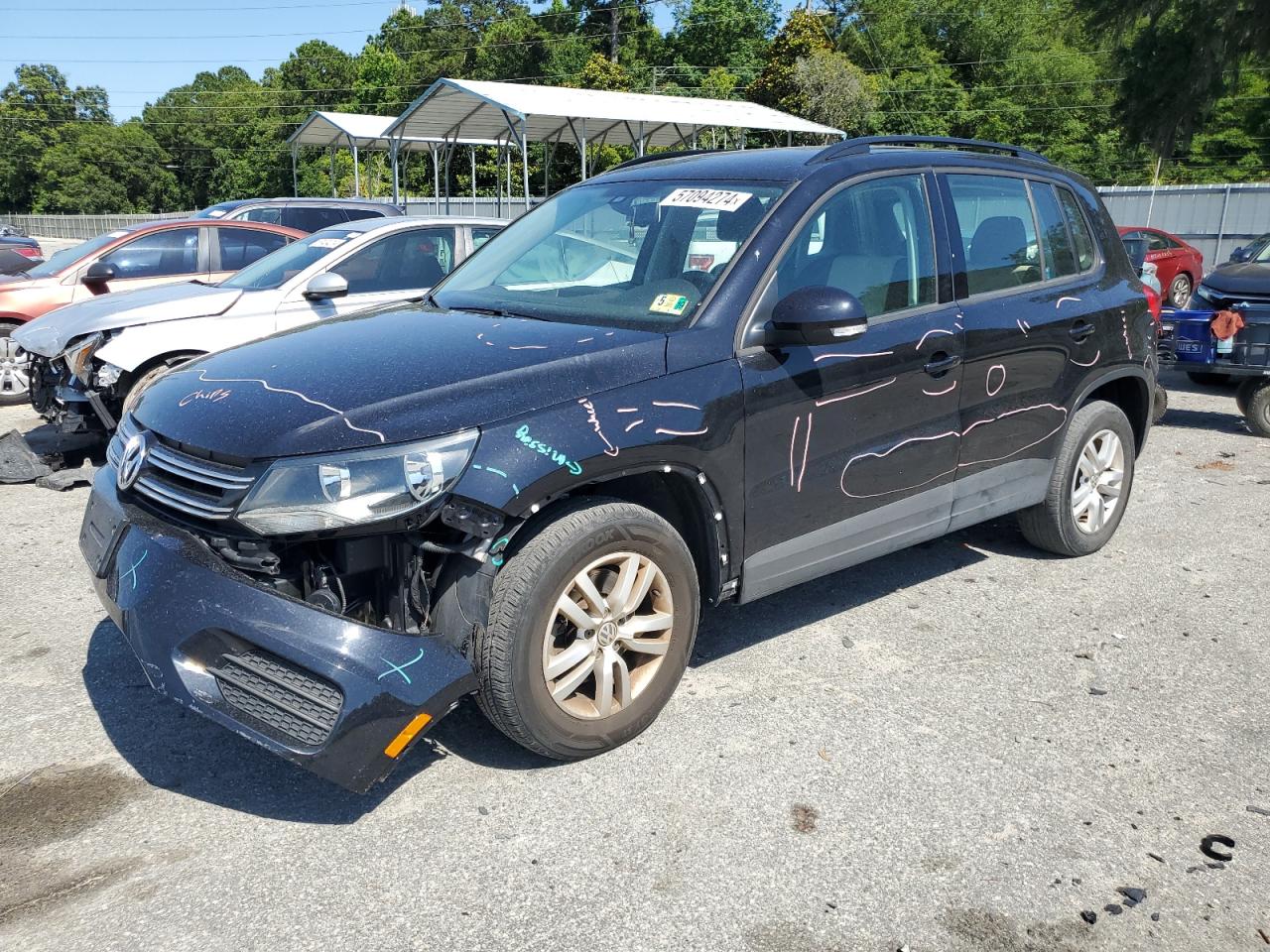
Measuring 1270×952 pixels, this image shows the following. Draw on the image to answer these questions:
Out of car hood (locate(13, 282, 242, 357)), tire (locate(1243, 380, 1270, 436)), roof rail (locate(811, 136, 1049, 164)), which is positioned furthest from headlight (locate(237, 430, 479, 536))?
tire (locate(1243, 380, 1270, 436))

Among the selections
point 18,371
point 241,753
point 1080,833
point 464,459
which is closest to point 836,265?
point 464,459

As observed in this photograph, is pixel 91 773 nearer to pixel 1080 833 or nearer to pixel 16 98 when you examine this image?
pixel 1080 833

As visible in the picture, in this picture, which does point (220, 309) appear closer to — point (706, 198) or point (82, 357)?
point (82, 357)

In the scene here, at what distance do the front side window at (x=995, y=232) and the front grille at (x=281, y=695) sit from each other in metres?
3.04

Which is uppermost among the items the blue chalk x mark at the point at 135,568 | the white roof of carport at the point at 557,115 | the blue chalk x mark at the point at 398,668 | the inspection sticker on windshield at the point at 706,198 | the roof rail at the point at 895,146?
the white roof of carport at the point at 557,115

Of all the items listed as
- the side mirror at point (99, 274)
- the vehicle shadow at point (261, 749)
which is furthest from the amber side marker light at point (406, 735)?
the side mirror at point (99, 274)

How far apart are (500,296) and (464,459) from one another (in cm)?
142

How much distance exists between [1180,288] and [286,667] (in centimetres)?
2033

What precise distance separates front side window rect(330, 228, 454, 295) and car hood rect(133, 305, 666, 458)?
3917 mm

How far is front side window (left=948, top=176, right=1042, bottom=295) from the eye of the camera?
4.39 m

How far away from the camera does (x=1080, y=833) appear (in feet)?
9.98

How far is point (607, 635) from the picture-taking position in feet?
10.7

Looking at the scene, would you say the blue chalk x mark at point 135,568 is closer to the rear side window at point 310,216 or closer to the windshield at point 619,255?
the windshield at point 619,255

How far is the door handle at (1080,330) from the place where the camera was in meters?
4.80
